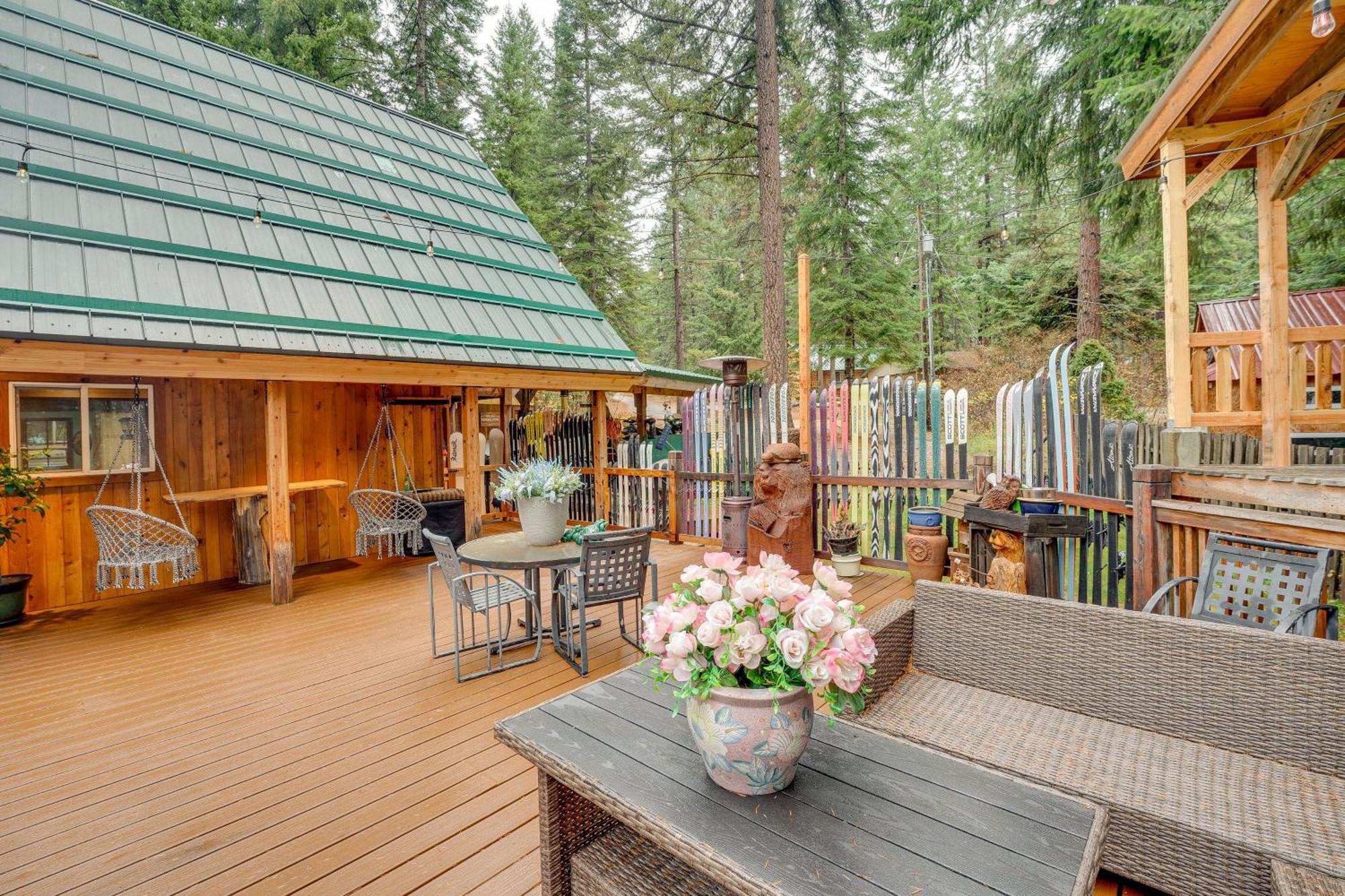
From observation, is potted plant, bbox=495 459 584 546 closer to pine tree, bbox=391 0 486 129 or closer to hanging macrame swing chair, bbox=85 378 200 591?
hanging macrame swing chair, bbox=85 378 200 591

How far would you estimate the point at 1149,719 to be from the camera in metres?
2.06

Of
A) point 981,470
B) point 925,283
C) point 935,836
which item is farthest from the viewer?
point 925,283

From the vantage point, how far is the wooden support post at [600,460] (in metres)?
7.47

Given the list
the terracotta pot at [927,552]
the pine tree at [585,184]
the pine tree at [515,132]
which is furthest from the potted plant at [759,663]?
the pine tree at [515,132]

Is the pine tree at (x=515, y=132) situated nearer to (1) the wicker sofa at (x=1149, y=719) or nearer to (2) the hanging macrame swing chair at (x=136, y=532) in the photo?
(2) the hanging macrame swing chair at (x=136, y=532)

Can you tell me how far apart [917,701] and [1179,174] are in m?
4.35

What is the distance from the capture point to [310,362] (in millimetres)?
4875

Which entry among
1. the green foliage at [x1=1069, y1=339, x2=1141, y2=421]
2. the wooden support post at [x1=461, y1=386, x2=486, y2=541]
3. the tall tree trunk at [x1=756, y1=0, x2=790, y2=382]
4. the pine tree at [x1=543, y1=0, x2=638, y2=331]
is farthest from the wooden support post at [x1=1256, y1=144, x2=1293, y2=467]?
the pine tree at [x1=543, y1=0, x2=638, y2=331]

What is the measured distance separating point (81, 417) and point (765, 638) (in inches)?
254

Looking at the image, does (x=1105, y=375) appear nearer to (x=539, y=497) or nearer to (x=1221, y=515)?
(x=1221, y=515)

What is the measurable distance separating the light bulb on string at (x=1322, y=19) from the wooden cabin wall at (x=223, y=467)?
7881 mm

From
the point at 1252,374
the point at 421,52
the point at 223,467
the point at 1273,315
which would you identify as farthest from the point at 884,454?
the point at 421,52

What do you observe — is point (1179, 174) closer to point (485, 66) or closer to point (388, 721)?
point (388, 721)

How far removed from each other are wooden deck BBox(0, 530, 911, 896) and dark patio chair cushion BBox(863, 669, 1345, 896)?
1527 mm
